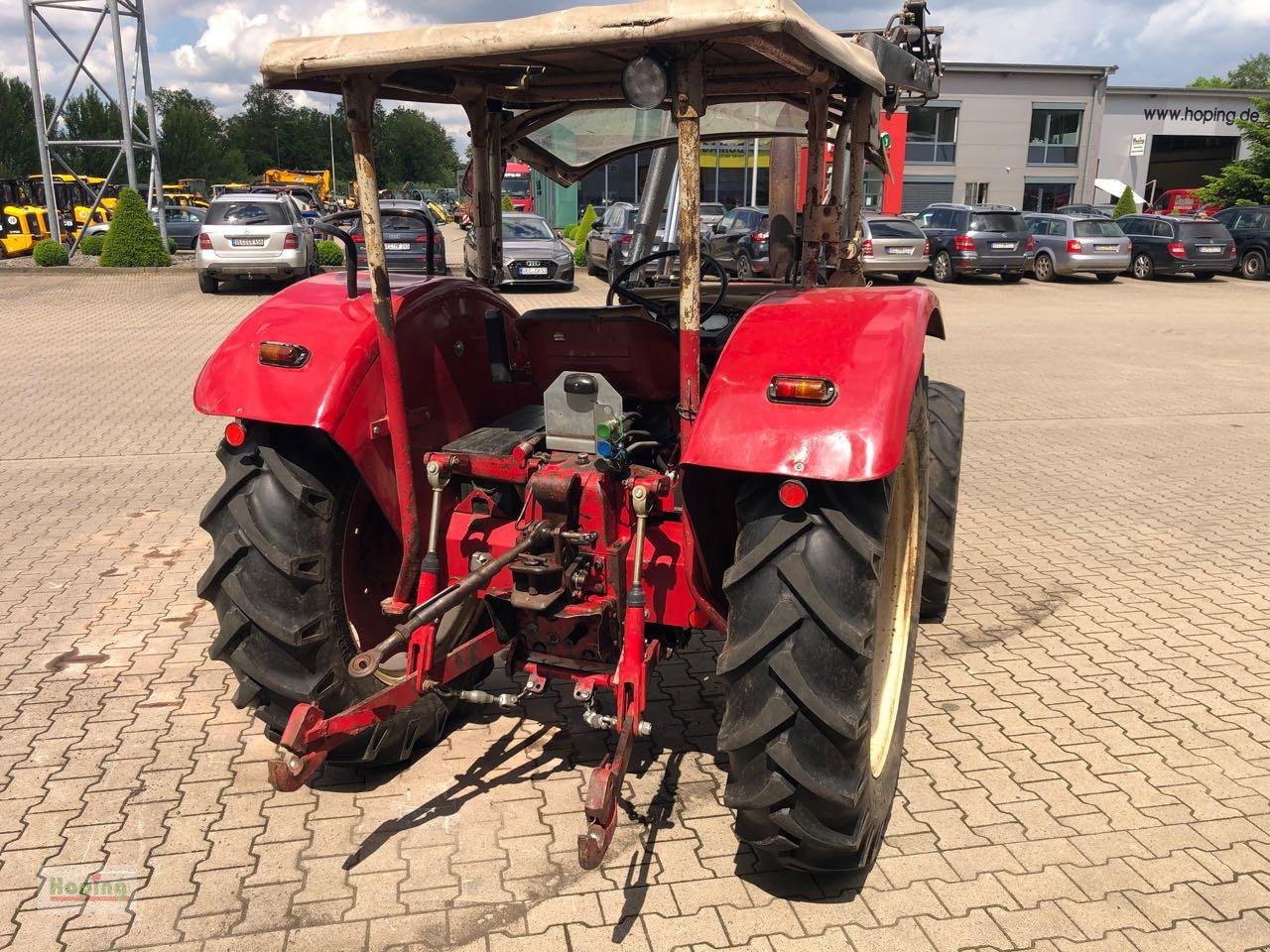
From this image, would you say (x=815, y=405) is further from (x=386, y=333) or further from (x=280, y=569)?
(x=280, y=569)

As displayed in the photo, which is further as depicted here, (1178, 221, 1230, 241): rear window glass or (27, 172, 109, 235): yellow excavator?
(27, 172, 109, 235): yellow excavator

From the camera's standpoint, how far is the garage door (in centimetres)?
4094

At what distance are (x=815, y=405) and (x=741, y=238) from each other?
52.6ft

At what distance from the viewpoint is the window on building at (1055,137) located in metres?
41.4

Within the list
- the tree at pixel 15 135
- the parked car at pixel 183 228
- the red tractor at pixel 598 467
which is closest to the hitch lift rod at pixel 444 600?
the red tractor at pixel 598 467

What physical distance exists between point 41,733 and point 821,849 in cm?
305

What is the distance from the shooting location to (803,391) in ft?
9.20

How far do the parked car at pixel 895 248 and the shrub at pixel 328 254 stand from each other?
1087cm

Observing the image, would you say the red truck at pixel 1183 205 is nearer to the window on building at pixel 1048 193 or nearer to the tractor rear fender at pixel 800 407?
the window on building at pixel 1048 193

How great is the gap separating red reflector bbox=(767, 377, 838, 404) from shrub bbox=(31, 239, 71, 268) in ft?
77.4

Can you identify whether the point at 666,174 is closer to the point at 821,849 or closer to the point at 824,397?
the point at 824,397

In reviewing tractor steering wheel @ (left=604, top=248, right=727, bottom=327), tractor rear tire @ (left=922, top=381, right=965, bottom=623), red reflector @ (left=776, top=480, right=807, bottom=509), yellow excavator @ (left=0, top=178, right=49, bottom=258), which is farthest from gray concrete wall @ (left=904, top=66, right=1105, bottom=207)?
red reflector @ (left=776, top=480, right=807, bottom=509)

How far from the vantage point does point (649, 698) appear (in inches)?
169

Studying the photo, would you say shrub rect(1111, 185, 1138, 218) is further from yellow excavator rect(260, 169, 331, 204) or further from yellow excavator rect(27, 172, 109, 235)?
yellow excavator rect(260, 169, 331, 204)
